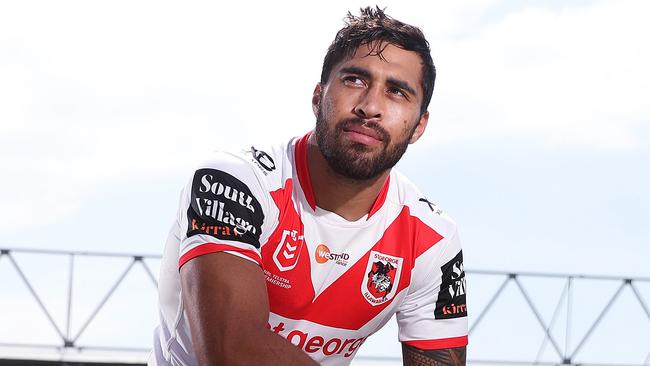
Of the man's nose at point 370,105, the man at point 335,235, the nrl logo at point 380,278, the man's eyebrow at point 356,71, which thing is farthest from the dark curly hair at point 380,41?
the nrl logo at point 380,278

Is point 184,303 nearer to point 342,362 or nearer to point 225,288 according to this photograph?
point 225,288

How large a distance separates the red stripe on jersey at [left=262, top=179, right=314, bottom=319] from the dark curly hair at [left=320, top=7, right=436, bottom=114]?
0.57 metres

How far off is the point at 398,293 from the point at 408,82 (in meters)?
0.94

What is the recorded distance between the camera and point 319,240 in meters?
4.16

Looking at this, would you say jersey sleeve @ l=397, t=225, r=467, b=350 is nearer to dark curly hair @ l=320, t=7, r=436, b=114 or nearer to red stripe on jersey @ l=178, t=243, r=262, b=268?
dark curly hair @ l=320, t=7, r=436, b=114

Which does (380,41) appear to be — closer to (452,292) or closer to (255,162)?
(255,162)

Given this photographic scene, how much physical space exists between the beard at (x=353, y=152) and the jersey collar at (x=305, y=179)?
0.16m

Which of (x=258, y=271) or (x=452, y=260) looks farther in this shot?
(x=452, y=260)

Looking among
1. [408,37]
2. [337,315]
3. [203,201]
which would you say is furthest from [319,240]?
[408,37]

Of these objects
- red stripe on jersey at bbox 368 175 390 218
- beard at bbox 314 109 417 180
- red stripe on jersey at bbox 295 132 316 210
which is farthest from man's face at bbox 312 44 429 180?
red stripe on jersey at bbox 368 175 390 218

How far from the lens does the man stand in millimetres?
3631

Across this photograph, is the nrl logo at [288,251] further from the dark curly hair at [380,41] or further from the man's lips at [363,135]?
the dark curly hair at [380,41]

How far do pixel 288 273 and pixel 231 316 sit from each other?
64cm

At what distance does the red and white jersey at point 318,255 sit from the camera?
149 inches
